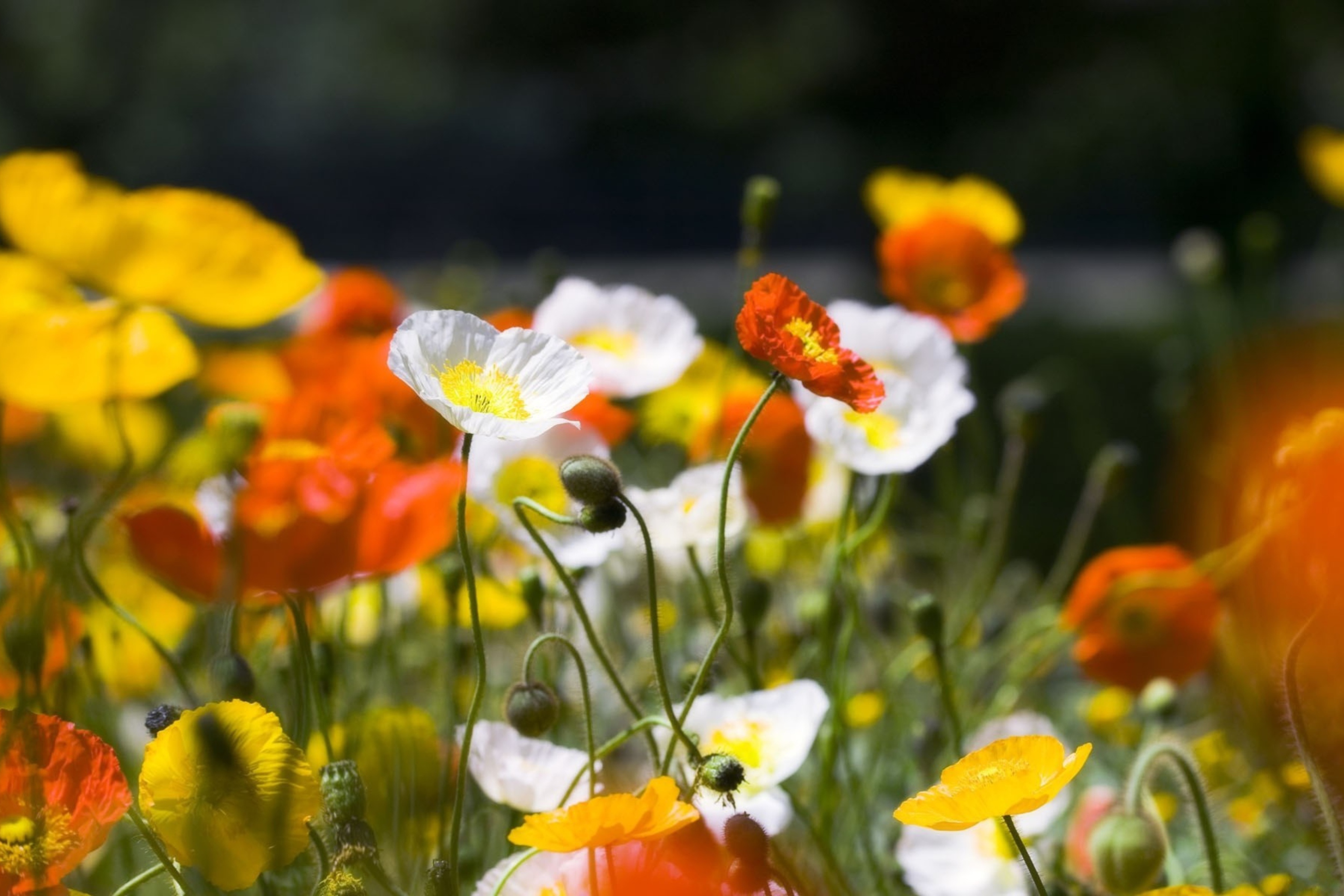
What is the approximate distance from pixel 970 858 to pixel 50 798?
460 mm

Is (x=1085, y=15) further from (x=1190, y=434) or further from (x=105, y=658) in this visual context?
(x=105, y=658)

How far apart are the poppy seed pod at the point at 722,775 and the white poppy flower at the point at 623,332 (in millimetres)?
350

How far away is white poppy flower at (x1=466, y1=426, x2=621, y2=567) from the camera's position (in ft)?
2.53

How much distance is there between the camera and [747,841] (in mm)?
528

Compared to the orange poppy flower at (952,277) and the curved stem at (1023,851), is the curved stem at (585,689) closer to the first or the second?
the curved stem at (1023,851)

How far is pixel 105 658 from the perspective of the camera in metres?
1.02

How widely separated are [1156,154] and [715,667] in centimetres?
667

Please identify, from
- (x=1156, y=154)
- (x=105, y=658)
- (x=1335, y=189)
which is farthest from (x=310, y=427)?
(x=1156, y=154)

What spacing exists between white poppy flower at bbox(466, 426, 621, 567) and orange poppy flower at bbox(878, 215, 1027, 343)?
274 millimetres

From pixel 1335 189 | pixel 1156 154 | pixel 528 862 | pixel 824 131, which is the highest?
pixel 1335 189

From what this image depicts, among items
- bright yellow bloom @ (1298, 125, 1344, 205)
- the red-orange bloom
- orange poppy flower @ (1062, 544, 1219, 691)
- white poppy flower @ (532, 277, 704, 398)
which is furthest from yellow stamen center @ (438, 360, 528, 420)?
bright yellow bloom @ (1298, 125, 1344, 205)

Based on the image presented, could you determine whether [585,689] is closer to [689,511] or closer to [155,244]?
[689,511]

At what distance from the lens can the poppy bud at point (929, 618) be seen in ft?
2.44

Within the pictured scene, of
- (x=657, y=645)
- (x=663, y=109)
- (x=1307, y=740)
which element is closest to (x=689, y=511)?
(x=657, y=645)
